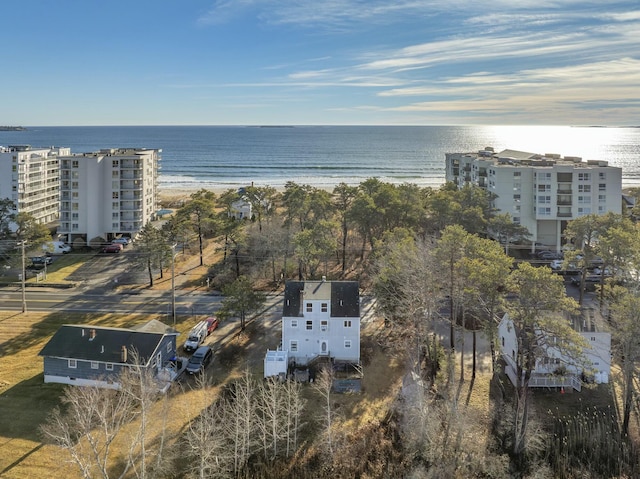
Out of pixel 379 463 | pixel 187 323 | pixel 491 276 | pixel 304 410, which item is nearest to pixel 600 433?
pixel 491 276

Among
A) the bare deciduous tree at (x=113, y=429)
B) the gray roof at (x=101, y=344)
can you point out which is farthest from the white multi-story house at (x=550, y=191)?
the bare deciduous tree at (x=113, y=429)

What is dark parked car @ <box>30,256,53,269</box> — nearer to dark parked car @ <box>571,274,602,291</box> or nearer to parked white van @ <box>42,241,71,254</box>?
parked white van @ <box>42,241,71,254</box>

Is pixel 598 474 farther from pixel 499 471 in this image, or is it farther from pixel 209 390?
pixel 209 390

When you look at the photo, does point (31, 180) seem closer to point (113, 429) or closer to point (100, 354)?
point (100, 354)

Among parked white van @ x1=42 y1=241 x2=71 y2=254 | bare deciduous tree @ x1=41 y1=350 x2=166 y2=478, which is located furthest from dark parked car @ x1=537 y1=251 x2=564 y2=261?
parked white van @ x1=42 y1=241 x2=71 y2=254

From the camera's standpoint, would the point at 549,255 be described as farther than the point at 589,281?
Yes

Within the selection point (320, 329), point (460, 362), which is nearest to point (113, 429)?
point (320, 329)

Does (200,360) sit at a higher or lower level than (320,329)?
lower
